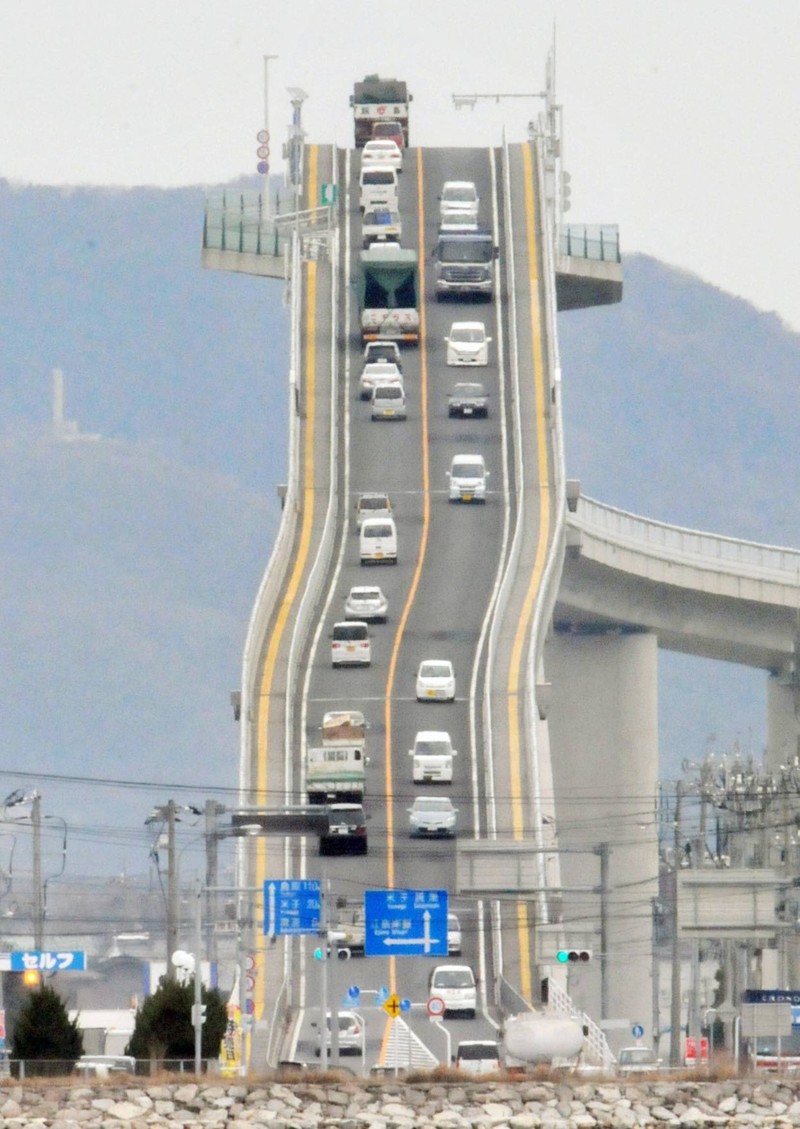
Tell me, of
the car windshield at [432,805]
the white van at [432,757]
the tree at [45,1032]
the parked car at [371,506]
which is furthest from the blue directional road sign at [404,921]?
the parked car at [371,506]

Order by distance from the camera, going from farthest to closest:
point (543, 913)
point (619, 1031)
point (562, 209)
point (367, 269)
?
point (562, 209), point (367, 269), point (619, 1031), point (543, 913)

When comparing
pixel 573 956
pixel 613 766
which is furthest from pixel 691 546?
pixel 573 956

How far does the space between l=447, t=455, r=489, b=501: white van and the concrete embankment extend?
195ft

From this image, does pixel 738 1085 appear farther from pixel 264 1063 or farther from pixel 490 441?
pixel 490 441

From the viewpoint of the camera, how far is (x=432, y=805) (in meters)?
97.8

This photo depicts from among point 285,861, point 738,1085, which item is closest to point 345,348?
point 285,861

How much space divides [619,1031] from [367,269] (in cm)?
3721

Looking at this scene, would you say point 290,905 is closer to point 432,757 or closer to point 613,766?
point 432,757

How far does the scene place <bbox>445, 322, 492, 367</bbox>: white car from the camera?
126m

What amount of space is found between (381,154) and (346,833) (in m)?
53.3

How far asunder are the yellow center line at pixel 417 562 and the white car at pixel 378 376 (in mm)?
2278

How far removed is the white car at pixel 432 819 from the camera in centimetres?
9750

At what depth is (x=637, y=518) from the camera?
126562mm

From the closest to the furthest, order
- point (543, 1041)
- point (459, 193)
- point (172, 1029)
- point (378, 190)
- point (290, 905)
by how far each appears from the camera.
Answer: point (172, 1029), point (543, 1041), point (290, 905), point (378, 190), point (459, 193)
